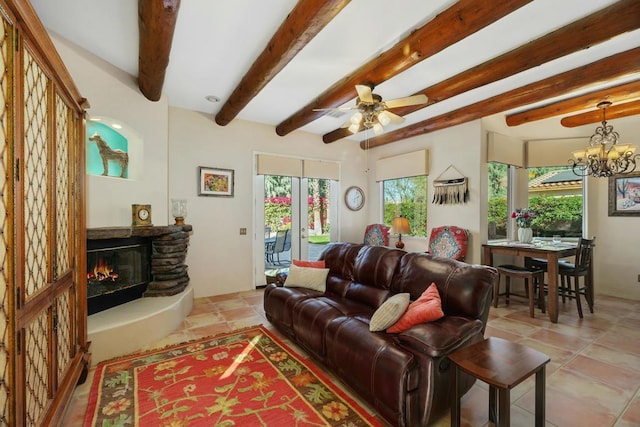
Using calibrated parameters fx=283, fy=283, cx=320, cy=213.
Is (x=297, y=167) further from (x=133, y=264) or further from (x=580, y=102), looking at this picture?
(x=580, y=102)

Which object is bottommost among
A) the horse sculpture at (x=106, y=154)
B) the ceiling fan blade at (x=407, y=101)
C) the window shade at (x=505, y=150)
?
the horse sculpture at (x=106, y=154)

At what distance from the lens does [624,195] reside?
14.3ft

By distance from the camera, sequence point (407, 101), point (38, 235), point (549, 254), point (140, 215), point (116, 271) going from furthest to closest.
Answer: point (549, 254), point (140, 215), point (116, 271), point (407, 101), point (38, 235)

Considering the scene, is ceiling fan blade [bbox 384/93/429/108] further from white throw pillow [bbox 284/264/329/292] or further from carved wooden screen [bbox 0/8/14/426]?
carved wooden screen [bbox 0/8/14/426]

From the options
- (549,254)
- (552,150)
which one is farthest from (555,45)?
(552,150)

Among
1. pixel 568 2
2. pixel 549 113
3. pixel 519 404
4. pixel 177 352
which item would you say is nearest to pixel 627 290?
A: pixel 549 113

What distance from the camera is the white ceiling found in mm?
2189

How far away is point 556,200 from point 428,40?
4249 millimetres

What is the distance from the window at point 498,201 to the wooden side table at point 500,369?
336 centimetres

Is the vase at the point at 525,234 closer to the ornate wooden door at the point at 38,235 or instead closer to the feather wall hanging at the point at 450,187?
the feather wall hanging at the point at 450,187

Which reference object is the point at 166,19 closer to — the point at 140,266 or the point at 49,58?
the point at 49,58

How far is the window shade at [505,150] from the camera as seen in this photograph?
4338mm

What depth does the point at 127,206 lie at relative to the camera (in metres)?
3.38

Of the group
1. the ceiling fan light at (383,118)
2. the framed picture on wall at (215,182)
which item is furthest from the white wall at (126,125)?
the ceiling fan light at (383,118)
